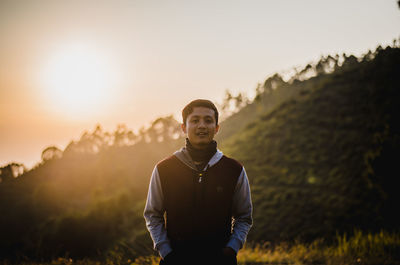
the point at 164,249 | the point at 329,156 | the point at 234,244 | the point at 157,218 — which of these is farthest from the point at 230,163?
the point at 329,156

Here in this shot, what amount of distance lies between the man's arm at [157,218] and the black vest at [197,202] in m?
0.05

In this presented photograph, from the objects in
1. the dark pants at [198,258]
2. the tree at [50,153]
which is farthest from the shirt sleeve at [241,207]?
the tree at [50,153]

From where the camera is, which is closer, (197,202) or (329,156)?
(197,202)

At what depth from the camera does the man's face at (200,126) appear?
229cm

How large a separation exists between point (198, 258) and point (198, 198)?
49cm

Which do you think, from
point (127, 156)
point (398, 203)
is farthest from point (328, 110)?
point (127, 156)

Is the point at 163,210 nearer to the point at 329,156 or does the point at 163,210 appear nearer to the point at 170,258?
the point at 170,258

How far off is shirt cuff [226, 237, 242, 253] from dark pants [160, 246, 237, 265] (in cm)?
10

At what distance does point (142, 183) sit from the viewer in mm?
72750

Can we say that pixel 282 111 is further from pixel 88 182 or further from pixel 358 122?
pixel 88 182

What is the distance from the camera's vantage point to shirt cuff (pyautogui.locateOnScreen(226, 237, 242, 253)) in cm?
219

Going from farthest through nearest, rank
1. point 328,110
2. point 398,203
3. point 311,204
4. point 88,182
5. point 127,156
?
point 127,156
point 88,182
point 328,110
point 311,204
point 398,203

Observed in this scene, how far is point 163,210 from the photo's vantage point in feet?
7.76

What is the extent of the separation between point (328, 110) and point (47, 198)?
79055 millimetres
